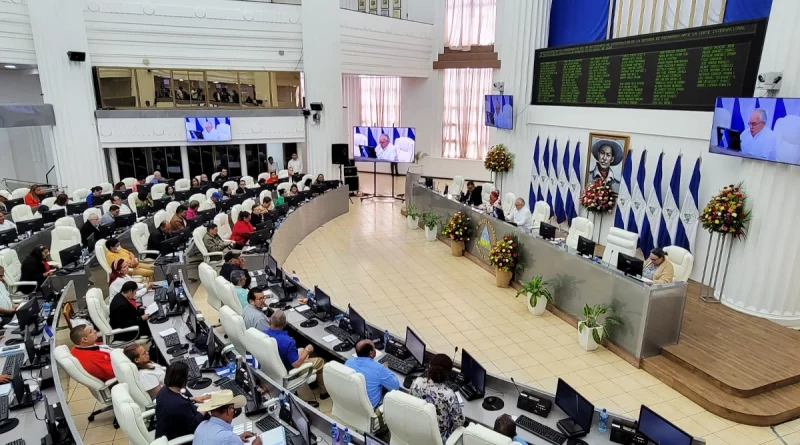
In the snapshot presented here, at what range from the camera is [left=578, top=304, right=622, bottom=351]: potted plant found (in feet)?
23.8

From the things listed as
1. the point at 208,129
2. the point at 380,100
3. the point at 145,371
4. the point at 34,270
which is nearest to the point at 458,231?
the point at 145,371

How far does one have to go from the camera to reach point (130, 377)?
468 cm

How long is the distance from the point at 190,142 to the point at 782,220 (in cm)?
1516

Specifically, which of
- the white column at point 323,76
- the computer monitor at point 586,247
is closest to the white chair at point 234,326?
the computer monitor at point 586,247

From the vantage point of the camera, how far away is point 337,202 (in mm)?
15047

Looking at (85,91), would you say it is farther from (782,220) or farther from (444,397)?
(782,220)

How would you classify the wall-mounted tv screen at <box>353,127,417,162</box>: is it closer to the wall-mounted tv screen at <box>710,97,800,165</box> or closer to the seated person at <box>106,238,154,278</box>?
the seated person at <box>106,238,154,278</box>

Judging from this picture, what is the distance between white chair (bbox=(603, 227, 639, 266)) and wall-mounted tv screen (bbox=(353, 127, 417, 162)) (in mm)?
8815

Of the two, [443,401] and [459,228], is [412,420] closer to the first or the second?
[443,401]

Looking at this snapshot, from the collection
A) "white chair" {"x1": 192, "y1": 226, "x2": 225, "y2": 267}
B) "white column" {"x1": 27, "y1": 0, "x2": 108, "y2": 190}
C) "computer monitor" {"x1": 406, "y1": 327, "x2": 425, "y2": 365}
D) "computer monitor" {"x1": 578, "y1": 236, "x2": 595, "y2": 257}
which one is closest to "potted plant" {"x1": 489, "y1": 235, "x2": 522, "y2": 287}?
"computer monitor" {"x1": 578, "y1": 236, "x2": 595, "y2": 257}

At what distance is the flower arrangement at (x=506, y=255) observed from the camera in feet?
30.9

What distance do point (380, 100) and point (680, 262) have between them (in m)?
16.8

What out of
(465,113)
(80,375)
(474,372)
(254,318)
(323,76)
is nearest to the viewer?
(474,372)

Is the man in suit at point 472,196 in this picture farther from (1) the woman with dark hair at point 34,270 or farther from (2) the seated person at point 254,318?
(1) the woman with dark hair at point 34,270
